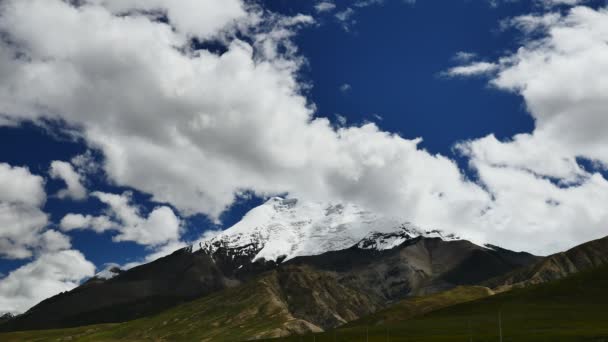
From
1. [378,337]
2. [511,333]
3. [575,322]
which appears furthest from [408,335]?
[575,322]

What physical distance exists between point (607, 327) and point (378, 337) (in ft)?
219

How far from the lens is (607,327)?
169 metres

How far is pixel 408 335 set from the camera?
639ft

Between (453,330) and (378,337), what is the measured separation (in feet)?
77.1

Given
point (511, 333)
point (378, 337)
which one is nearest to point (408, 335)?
point (378, 337)

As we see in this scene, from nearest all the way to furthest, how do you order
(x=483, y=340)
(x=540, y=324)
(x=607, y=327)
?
(x=483, y=340)
(x=607, y=327)
(x=540, y=324)

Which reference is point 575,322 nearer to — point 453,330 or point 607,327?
point 607,327

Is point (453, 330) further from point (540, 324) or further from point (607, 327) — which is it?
point (607, 327)

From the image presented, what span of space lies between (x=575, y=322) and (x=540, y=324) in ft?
36.5

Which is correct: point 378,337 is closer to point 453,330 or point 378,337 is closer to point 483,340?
point 453,330

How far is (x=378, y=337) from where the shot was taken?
656 feet

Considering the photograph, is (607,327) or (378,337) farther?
(378,337)

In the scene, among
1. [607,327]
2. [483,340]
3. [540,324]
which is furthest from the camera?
[540,324]

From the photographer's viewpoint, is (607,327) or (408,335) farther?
(408,335)
